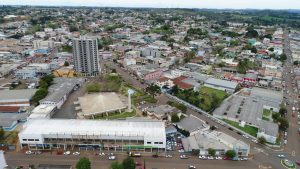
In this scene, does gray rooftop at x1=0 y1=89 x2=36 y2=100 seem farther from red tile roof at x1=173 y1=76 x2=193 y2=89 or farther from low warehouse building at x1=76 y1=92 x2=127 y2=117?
red tile roof at x1=173 y1=76 x2=193 y2=89

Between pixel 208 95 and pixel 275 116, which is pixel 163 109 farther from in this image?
pixel 275 116

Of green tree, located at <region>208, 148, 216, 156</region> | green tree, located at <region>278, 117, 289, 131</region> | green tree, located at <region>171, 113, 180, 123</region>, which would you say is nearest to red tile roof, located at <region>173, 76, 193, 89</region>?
green tree, located at <region>171, 113, 180, 123</region>

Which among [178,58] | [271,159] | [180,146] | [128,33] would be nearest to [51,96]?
[180,146]

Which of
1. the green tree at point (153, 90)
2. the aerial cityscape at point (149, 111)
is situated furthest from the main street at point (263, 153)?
the green tree at point (153, 90)

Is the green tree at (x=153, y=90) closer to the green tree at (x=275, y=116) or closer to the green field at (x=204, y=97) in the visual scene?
the green field at (x=204, y=97)

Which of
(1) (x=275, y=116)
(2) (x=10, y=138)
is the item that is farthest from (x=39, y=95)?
(1) (x=275, y=116)

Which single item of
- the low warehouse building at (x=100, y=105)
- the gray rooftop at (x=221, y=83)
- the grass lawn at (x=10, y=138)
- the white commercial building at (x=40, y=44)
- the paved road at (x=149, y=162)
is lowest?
the paved road at (x=149, y=162)

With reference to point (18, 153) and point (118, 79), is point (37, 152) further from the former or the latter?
point (118, 79)

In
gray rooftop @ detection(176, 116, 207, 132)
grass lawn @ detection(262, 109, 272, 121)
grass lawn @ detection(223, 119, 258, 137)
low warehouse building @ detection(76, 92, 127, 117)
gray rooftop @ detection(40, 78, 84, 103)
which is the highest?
gray rooftop @ detection(40, 78, 84, 103)
